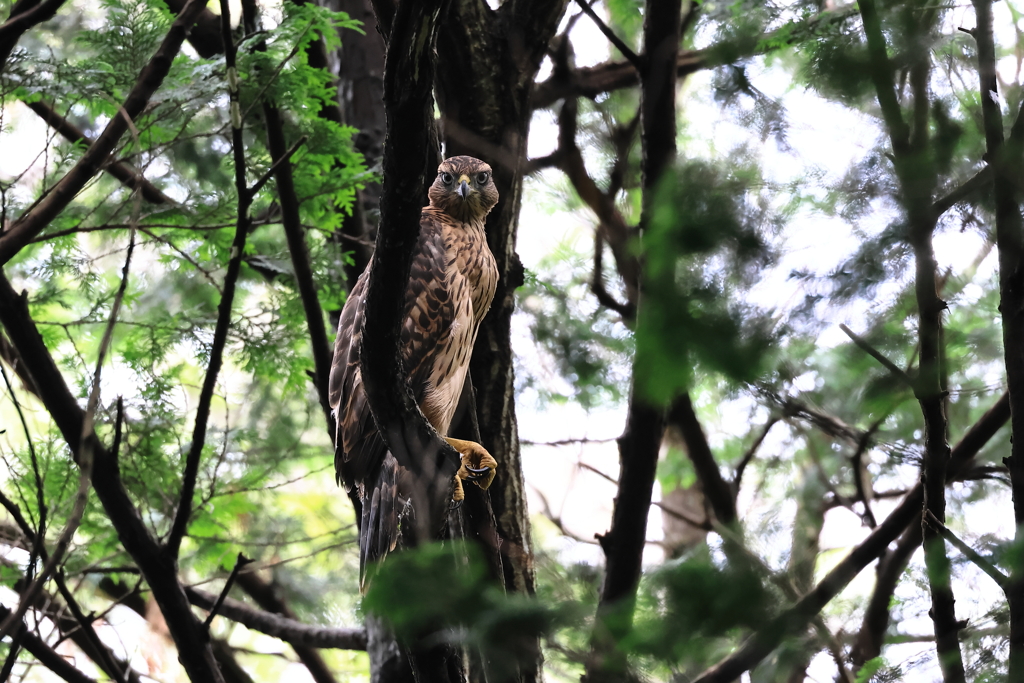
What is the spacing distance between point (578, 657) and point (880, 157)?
0.88 metres

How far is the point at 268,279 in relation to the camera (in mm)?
4777

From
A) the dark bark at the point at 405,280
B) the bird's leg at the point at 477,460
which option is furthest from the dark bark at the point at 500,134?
the dark bark at the point at 405,280

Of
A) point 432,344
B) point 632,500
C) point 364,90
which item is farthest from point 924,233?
point 364,90

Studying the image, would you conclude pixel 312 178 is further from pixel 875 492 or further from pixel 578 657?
pixel 875 492

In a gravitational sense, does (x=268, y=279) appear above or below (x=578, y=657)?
above

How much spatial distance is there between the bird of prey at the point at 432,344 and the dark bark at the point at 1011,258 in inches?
64.1

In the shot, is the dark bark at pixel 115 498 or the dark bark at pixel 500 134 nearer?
the dark bark at pixel 115 498

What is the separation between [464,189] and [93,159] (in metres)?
1.60

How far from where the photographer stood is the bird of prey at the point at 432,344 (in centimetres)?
311

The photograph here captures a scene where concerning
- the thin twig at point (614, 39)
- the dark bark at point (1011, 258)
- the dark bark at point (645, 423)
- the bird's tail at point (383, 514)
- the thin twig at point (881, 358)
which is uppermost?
the thin twig at point (614, 39)

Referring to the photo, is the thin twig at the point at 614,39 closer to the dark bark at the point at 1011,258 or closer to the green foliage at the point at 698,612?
the dark bark at the point at 1011,258

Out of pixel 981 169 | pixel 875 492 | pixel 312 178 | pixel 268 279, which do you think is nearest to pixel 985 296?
pixel 875 492

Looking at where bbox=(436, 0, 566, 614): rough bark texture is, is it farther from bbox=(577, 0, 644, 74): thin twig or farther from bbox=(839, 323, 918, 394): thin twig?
bbox=(839, 323, 918, 394): thin twig

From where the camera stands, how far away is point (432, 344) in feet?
11.6
